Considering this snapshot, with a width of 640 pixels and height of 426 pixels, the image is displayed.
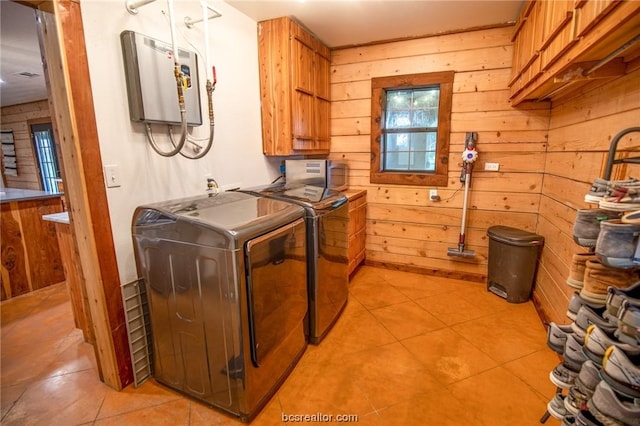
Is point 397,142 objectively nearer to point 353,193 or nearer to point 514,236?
point 353,193

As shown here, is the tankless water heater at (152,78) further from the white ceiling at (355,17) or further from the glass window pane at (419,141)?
the glass window pane at (419,141)

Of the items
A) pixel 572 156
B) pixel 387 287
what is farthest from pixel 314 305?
pixel 572 156

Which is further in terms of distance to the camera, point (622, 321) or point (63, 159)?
point (63, 159)

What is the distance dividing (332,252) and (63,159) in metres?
1.66

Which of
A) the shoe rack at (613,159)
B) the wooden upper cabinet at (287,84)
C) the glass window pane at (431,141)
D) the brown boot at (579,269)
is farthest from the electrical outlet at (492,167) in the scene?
the brown boot at (579,269)

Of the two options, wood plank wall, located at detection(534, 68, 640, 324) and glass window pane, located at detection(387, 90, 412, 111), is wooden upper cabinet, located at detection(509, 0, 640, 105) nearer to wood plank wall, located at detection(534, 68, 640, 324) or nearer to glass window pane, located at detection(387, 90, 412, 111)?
wood plank wall, located at detection(534, 68, 640, 324)

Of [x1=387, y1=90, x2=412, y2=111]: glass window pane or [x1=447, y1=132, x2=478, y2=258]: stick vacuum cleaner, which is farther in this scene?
[x1=387, y1=90, x2=412, y2=111]: glass window pane

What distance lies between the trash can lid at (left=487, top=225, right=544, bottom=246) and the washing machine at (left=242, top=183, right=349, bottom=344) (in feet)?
4.67

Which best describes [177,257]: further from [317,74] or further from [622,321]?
[317,74]

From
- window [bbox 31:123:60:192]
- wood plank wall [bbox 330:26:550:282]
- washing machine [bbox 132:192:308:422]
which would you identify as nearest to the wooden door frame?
washing machine [bbox 132:192:308:422]

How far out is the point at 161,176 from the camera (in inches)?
74.1

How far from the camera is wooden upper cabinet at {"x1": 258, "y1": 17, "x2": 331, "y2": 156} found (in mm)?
2592

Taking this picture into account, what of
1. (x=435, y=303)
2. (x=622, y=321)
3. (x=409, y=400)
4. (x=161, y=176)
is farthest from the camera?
(x=435, y=303)

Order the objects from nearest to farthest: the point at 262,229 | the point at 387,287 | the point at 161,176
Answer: the point at 262,229 < the point at 161,176 < the point at 387,287
